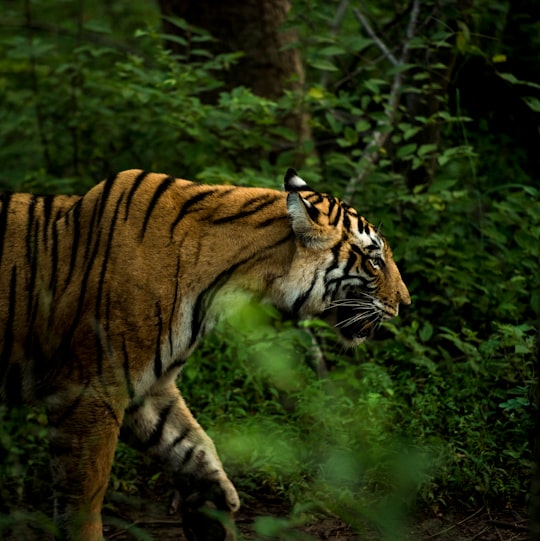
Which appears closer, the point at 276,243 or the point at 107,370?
the point at 107,370

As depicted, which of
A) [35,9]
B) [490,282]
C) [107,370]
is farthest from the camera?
[35,9]

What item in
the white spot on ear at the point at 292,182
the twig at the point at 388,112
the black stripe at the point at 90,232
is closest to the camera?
the black stripe at the point at 90,232

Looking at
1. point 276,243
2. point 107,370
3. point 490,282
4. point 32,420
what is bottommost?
point 32,420

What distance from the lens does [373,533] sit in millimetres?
3977

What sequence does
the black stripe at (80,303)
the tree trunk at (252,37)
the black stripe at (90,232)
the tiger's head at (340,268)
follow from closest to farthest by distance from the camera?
the black stripe at (80,303) → the black stripe at (90,232) → the tiger's head at (340,268) → the tree trunk at (252,37)

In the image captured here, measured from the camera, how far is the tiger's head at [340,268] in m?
3.83

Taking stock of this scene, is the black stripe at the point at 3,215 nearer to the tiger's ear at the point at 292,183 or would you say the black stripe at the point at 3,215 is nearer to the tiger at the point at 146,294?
the tiger at the point at 146,294

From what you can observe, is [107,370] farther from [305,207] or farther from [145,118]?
[145,118]

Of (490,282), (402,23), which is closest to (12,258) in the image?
(490,282)

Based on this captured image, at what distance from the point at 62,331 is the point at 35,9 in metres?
6.97

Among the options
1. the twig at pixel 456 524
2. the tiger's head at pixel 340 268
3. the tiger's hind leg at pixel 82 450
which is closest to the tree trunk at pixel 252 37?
the tiger's head at pixel 340 268

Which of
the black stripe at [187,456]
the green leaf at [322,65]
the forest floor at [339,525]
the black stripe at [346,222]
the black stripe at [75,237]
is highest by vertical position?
the green leaf at [322,65]

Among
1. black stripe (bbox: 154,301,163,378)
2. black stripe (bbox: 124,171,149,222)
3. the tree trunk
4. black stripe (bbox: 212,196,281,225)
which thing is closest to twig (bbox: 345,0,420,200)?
the tree trunk

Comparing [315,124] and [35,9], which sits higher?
[315,124]
